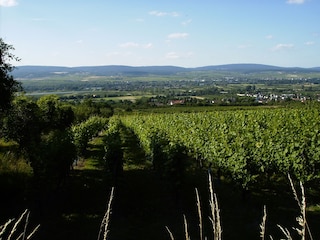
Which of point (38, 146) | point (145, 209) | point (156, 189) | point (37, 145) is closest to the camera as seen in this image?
point (145, 209)

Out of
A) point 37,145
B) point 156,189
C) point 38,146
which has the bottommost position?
point 156,189

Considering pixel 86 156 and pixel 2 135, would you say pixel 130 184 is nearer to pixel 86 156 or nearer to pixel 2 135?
pixel 2 135

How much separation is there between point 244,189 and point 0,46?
50.1 feet

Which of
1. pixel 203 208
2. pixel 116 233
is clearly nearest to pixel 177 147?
pixel 203 208

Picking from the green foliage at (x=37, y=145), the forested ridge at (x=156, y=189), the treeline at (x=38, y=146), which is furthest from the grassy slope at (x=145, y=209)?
the green foliage at (x=37, y=145)

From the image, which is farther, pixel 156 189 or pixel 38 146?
pixel 156 189

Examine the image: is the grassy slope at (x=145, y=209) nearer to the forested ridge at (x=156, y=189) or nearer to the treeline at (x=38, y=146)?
the forested ridge at (x=156, y=189)

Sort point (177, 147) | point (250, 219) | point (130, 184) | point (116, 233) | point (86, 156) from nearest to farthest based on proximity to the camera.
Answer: point (116, 233) → point (250, 219) → point (177, 147) → point (130, 184) → point (86, 156)

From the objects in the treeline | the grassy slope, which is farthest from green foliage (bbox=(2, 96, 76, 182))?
the grassy slope

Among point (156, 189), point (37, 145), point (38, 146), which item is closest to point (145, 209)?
point (156, 189)

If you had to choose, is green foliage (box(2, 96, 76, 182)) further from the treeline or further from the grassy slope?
the grassy slope

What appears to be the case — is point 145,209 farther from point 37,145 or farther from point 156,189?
point 37,145

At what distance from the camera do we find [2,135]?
22.9 m

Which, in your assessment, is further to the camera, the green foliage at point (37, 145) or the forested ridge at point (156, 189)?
the green foliage at point (37, 145)
